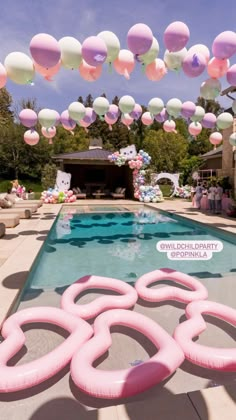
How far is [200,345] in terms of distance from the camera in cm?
262

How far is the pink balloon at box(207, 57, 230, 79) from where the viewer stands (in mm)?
6713

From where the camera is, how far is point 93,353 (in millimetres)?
2551

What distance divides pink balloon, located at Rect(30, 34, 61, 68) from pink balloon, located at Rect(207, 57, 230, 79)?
3.51 metres

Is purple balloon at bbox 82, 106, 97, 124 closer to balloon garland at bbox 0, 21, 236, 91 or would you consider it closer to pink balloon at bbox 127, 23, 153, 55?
balloon garland at bbox 0, 21, 236, 91

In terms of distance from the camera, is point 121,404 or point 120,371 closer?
point 121,404

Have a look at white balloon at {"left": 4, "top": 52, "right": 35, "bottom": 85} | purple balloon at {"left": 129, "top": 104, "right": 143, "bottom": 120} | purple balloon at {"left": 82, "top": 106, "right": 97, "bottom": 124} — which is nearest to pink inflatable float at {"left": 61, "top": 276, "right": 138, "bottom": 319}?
white balloon at {"left": 4, "top": 52, "right": 35, "bottom": 85}

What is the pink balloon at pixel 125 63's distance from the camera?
654 centimetres

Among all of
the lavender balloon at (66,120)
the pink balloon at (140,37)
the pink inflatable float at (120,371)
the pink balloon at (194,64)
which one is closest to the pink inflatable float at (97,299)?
the pink inflatable float at (120,371)

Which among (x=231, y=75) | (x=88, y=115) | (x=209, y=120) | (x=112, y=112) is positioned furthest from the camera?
(x=112, y=112)

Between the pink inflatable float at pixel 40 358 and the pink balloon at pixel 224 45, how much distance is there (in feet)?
19.9

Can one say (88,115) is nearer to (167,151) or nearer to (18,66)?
(18,66)

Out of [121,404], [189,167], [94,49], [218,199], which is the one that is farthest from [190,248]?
[189,167]

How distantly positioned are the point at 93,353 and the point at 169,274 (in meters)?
2.20

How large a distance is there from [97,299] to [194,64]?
219 inches
